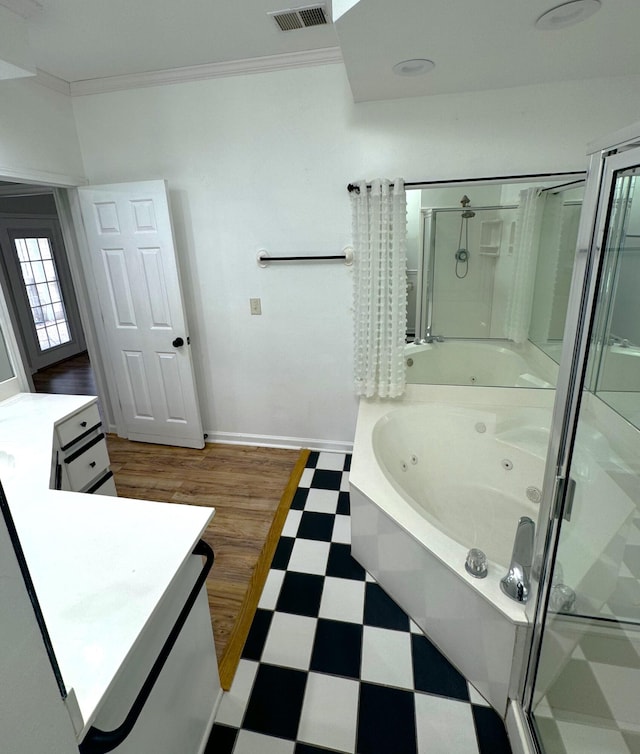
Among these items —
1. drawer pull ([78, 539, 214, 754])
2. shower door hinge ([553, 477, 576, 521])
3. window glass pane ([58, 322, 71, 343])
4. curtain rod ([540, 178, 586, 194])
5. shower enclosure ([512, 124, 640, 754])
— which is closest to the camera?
drawer pull ([78, 539, 214, 754])

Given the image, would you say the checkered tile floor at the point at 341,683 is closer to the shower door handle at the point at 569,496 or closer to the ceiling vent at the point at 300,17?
the shower door handle at the point at 569,496

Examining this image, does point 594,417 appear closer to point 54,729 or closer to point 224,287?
point 54,729

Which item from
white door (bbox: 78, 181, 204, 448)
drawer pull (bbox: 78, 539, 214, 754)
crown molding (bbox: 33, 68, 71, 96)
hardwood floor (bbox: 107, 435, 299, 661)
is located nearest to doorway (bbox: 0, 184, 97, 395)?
white door (bbox: 78, 181, 204, 448)

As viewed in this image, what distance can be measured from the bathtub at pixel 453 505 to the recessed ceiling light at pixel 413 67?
171 centimetres

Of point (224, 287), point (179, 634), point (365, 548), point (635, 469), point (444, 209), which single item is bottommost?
point (365, 548)

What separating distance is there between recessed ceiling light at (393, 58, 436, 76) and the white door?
1.53 metres

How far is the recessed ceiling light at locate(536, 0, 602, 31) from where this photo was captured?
1306 millimetres

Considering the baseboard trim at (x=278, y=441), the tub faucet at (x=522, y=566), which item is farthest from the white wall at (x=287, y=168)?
the tub faucet at (x=522, y=566)

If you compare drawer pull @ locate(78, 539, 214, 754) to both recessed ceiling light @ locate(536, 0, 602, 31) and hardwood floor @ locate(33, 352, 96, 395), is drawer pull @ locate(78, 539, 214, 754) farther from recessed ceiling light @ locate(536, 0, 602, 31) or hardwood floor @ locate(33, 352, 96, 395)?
hardwood floor @ locate(33, 352, 96, 395)

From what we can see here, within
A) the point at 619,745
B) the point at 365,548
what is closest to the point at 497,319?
the point at 365,548

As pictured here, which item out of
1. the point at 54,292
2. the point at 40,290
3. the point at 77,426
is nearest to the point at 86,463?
the point at 77,426

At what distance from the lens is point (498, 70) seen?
6.07 ft

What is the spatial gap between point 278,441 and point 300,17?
2526 mm

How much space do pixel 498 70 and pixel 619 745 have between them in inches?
98.8
